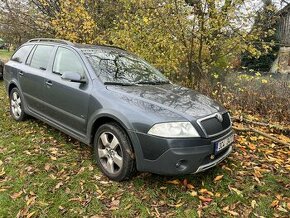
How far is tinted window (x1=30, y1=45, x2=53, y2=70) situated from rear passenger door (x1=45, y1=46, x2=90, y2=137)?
12.0 inches

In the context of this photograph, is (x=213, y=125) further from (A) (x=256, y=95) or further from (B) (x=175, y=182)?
(A) (x=256, y=95)

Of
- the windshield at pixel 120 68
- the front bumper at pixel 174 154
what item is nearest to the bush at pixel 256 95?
the windshield at pixel 120 68

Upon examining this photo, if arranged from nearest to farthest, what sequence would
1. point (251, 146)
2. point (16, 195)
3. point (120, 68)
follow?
point (16, 195) → point (120, 68) → point (251, 146)

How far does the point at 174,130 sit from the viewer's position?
142 inches

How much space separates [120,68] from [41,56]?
171 centimetres

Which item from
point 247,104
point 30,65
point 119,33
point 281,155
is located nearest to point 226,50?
point 247,104

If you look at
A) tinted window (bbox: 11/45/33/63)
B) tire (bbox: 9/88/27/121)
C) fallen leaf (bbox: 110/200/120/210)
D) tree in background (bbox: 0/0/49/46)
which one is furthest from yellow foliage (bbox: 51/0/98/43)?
fallen leaf (bbox: 110/200/120/210)

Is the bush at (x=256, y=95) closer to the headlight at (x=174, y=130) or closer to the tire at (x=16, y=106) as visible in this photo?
the headlight at (x=174, y=130)

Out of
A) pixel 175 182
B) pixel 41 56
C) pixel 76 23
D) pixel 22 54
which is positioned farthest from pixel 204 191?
pixel 76 23

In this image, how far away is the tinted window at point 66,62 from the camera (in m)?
4.77

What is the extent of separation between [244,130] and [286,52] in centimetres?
2003

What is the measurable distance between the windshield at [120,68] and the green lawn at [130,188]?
4.24 feet

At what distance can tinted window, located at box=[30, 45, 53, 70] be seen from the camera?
5.52 meters

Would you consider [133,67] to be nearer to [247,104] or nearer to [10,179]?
[10,179]
